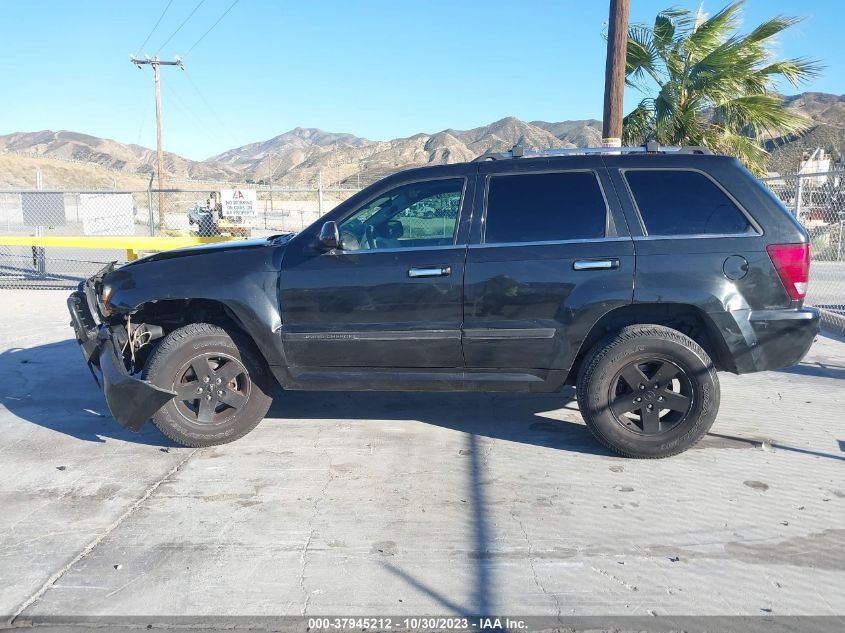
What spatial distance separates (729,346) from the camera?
4.41 meters

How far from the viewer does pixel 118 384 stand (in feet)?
15.0

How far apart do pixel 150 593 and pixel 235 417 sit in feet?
6.02

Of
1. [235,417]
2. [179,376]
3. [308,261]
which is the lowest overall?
[235,417]

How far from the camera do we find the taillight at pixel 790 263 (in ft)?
14.1

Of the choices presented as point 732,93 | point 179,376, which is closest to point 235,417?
point 179,376

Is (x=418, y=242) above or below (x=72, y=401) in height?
above

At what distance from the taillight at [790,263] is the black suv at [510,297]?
1cm

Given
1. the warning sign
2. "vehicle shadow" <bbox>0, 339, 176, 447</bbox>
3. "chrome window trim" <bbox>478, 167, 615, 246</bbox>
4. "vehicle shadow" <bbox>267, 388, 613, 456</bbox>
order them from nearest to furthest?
"chrome window trim" <bbox>478, 167, 615, 246</bbox> < "vehicle shadow" <bbox>267, 388, 613, 456</bbox> < "vehicle shadow" <bbox>0, 339, 176, 447</bbox> < the warning sign

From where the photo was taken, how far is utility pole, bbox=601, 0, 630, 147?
8.47 metres

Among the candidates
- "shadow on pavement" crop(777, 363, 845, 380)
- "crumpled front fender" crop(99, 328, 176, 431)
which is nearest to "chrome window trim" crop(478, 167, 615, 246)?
"crumpled front fender" crop(99, 328, 176, 431)

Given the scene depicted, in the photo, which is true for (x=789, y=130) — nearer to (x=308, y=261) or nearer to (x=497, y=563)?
(x=308, y=261)

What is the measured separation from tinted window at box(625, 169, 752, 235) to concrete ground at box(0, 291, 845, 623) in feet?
4.99

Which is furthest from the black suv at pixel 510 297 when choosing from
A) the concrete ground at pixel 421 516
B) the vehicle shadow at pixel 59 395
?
the vehicle shadow at pixel 59 395

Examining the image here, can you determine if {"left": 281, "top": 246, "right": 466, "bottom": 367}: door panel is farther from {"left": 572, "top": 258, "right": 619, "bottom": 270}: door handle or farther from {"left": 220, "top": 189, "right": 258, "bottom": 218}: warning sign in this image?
{"left": 220, "top": 189, "right": 258, "bottom": 218}: warning sign
